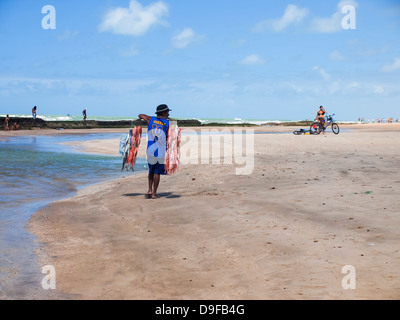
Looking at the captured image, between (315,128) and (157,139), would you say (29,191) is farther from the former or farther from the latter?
(315,128)

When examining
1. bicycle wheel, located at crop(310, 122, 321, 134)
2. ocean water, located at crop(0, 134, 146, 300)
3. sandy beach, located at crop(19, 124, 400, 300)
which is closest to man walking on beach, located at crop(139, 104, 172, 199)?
sandy beach, located at crop(19, 124, 400, 300)

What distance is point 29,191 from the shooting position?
12242mm

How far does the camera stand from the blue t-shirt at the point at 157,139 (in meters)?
10.5

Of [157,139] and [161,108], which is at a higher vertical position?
[161,108]

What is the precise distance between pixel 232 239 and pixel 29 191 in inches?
286

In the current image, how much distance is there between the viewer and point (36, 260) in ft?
20.2

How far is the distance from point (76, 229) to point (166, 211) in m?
1.79

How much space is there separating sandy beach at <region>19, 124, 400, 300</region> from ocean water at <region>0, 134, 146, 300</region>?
11.7 inches

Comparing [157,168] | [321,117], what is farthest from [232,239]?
[321,117]

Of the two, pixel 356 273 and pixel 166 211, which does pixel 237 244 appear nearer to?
pixel 356 273

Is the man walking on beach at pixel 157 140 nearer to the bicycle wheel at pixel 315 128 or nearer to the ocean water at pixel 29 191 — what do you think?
the ocean water at pixel 29 191

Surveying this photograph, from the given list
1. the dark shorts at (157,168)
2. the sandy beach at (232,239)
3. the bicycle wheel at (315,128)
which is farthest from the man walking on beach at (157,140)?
the bicycle wheel at (315,128)

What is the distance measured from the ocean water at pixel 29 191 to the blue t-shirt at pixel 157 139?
102 inches

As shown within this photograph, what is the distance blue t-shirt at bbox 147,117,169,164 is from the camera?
34.5ft
